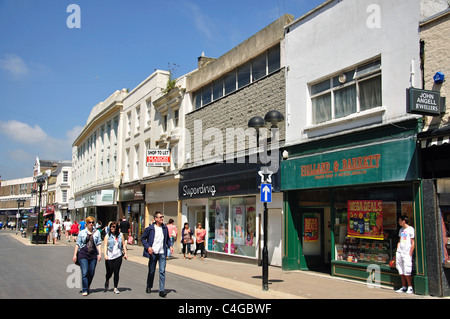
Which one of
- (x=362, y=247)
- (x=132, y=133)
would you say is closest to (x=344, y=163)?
(x=362, y=247)

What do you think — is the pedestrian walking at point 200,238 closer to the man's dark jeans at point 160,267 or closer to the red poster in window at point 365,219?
the red poster in window at point 365,219

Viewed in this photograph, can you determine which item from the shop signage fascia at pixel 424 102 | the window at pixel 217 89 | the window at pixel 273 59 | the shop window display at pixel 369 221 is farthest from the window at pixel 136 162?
the shop signage fascia at pixel 424 102

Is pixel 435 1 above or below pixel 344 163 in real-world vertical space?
above

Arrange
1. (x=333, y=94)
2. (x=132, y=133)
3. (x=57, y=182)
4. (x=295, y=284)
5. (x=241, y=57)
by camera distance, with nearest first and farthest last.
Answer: (x=295, y=284), (x=333, y=94), (x=241, y=57), (x=132, y=133), (x=57, y=182)

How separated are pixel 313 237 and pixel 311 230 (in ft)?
0.90

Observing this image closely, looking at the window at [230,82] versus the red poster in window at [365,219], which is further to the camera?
the window at [230,82]

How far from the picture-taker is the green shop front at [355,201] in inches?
419

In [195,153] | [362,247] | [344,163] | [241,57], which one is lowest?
[362,247]

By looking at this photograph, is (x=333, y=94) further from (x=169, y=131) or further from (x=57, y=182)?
(x=57, y=182)

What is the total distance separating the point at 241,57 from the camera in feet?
61.9

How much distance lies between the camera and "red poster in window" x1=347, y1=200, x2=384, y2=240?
11.6m

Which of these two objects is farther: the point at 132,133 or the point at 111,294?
the point at 132,133

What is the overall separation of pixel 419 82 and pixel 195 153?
44.4 feet

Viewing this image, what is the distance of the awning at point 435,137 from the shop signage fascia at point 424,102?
0.44m
